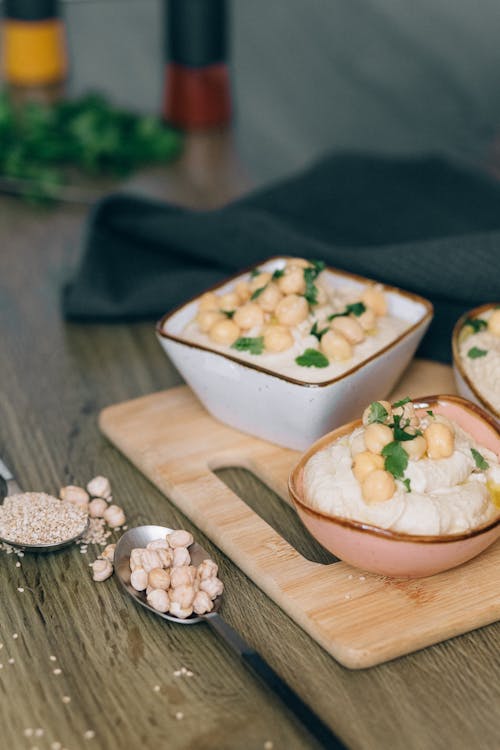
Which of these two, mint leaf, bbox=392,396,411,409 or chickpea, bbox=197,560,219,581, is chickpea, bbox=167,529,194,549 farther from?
mint leaf, bbox=392,396,411,409

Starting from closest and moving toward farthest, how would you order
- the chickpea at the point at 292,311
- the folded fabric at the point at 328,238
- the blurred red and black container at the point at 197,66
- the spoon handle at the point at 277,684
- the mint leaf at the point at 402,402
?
1. the spoon handle at the point at 277,684
2. the mint leaf at the point at 402,402
3. the chickpea at the point at 292,311
4. the folded fabric at the point at 328,238
5. the blurred red and black container at the point at 197,66

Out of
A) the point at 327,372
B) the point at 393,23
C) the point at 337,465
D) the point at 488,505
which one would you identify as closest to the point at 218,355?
the point at 327,372

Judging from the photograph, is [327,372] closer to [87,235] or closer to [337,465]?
[337,465]

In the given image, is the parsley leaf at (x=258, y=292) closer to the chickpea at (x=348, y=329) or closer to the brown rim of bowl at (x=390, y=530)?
the chickpea at (x=348, y=329)

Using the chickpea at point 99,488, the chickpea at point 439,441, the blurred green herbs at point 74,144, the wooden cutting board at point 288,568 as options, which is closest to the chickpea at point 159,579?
the wooden cutting board at point 288,568

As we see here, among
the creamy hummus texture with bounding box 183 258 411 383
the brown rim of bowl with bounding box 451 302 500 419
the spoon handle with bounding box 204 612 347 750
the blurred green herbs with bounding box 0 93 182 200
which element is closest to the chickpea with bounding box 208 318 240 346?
the creamy hummus texture with bounding box 183 258 411 383

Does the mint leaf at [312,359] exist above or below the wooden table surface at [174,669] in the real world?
above

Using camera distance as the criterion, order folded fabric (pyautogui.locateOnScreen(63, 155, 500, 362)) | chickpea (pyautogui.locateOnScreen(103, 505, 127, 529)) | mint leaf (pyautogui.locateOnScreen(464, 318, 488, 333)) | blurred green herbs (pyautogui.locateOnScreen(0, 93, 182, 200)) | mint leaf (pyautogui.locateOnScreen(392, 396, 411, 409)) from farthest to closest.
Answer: blurred green herbs (pyautogui.locateOnScreen(0, 93, 182, 200)) → folded fabric (pyautogui.locateOnScreen(63, 155, 500, 362)) → mint leaf (pyautogui.locateOnScreen(464, 318, 488, 333)) → chickpea (pyautogui.locateOnScreen(103, 505, 127, 529)) → mint leaf (pyautogui.locateOnScreen(392, 396, 411, 409))
